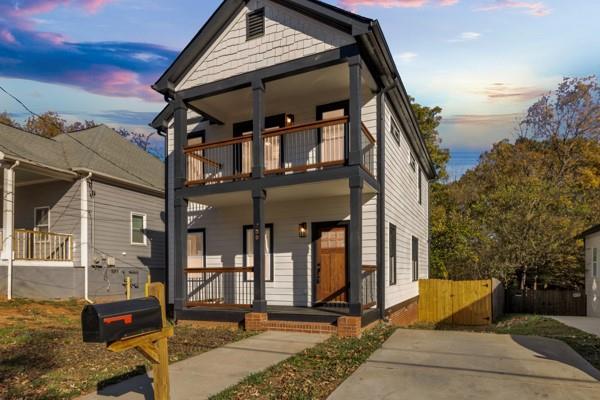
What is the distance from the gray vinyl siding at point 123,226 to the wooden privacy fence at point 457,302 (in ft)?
36.9

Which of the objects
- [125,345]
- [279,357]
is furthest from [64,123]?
[125,345]

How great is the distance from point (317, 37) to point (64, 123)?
1205 inches

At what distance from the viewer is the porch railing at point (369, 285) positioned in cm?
1017

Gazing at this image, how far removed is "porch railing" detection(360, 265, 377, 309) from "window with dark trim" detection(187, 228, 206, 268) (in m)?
5.14

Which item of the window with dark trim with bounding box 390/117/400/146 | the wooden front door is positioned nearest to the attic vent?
the window with dark trim with bounding box 390/117/400/146

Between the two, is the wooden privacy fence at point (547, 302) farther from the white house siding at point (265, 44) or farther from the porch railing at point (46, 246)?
the porch railing at point (46, 246)

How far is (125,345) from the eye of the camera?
3520 millimetres

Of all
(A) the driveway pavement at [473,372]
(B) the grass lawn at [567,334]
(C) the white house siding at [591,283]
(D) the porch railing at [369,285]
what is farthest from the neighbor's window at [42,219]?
(C) the white house siding at [591,283]

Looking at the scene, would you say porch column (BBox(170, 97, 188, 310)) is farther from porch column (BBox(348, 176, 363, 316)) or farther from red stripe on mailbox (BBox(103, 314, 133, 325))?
red stripe on mailbox (BBox(103, 314, 133, 325))

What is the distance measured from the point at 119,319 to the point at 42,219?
15499 millimetres

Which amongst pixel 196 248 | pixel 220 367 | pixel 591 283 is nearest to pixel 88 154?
pixel 196 248

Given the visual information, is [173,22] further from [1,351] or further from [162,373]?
[162,373]

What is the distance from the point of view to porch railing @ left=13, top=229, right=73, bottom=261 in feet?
49.4

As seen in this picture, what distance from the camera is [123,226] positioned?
1753cm
